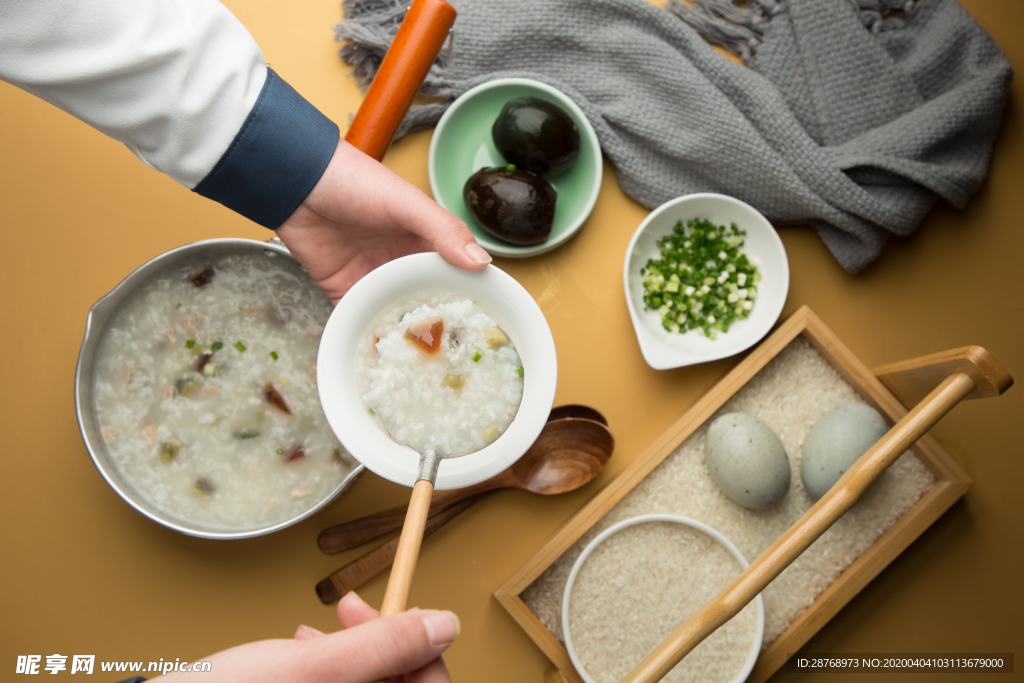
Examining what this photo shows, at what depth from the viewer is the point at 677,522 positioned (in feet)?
3.98

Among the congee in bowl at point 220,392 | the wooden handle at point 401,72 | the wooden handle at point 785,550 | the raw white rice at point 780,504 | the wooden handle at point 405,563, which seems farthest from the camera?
the raw white rice at point 780,504

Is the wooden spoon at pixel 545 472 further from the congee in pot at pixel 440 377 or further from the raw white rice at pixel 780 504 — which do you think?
the congee in pot at pixel 440 377

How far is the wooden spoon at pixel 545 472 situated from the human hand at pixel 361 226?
1.45 ft

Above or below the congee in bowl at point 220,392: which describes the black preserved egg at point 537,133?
above

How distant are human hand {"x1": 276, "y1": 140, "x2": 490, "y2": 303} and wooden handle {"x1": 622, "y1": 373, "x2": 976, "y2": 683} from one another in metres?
0.60

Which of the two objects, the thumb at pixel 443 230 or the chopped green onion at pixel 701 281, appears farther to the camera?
the chopped green onion at pixel 701 281

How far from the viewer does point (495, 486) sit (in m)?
1.23

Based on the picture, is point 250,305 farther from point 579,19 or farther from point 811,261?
point 811,261

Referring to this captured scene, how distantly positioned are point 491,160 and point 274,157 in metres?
0.52

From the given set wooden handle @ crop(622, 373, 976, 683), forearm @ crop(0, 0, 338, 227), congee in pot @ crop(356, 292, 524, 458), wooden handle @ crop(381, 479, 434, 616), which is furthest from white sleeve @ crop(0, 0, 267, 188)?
wooden handle @ crop(622, 373, 976, 683)

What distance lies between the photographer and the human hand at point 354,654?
26.3 inches

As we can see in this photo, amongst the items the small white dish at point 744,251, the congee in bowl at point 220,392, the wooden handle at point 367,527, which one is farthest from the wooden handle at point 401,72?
the wooden handle at point 367,527

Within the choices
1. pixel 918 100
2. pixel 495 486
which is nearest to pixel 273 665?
pixel 495 486

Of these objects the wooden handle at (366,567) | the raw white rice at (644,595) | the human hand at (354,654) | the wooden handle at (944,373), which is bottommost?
the wooden handle at (366,567)
